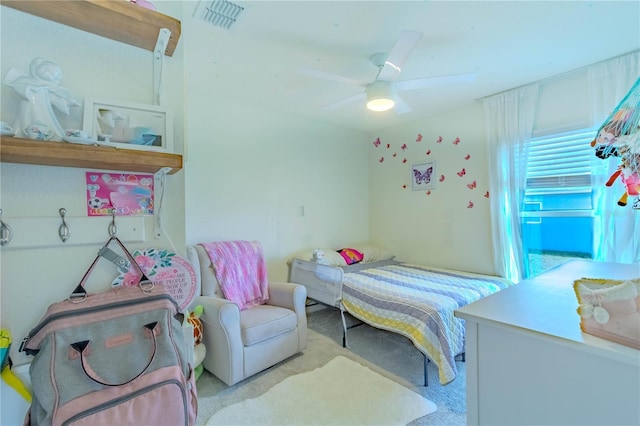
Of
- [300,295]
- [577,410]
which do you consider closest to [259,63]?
[300,295]

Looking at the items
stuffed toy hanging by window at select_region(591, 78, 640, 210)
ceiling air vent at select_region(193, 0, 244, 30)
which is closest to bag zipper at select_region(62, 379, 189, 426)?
stuffed toy hanging by window at select_region(591, 78, 640, 210)

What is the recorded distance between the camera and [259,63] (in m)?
2.29

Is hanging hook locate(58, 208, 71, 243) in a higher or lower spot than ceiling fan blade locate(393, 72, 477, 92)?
lower

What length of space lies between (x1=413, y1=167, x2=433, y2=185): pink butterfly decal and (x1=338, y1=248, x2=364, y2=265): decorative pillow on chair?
3.94ft

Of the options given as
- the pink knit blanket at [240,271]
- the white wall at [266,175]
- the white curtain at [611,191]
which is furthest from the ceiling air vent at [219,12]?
the white curtain at [611,191]

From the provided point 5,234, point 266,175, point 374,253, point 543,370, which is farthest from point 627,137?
point 374,253

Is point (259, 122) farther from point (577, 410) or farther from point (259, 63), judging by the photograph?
point (577, 410)

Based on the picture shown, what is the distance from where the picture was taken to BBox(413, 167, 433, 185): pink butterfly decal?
3.65 m

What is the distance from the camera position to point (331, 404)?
1.84m

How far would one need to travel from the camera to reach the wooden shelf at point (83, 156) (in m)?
0.74

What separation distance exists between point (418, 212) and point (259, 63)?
2567mm

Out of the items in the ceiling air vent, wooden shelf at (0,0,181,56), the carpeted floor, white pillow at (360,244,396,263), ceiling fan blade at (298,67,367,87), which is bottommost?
the carpeted floor

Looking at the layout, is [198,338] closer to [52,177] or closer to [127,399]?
[127,399]

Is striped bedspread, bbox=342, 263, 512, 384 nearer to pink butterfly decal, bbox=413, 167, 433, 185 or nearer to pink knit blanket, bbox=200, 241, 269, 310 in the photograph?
pink knit blanket, bbox=200, 241, 269, 310
